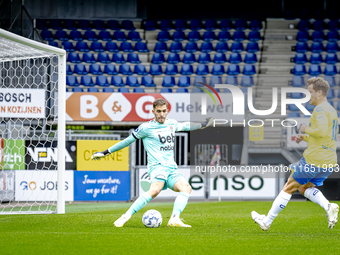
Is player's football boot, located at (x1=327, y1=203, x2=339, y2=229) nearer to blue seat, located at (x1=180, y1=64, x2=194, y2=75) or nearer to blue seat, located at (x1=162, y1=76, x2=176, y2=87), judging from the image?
blue seat, located at (x1=162, y1=76, x2=176, y2=87)

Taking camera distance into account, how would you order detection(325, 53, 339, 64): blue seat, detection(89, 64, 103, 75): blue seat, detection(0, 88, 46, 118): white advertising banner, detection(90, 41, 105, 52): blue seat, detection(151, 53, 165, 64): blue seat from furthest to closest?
1. detection(90, 41, 105, 52): blue seat
2. detection(151, 53, 165, 64): blue seat
3. detection(325, 53, 339, 64): blue seat
4. detection(89, 64, 103, 75): blue seat
5. detection(0, 88, 46, 118): white advertising banner

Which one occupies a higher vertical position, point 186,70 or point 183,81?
point 186,70

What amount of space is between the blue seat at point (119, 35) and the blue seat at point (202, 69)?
3770mm

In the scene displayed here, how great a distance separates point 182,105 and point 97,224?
7.87 metres

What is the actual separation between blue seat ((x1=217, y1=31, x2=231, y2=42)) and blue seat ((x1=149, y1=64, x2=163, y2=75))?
318 cm

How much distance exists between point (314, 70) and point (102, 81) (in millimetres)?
8564

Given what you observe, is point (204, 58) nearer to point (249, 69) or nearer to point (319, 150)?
point (249, 69)

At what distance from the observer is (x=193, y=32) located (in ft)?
65.0

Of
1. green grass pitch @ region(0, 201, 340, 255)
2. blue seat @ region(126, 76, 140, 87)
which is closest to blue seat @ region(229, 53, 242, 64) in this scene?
blue seat @ region(126, 76, 140, 87)

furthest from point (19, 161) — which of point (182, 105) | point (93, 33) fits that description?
point (93, 33)

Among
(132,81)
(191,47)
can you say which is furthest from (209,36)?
(132,81)

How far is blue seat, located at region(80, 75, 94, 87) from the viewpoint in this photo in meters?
17.5

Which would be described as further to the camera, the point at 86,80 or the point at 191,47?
the point at 191,47

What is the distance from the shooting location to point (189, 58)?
18844 millimetres
